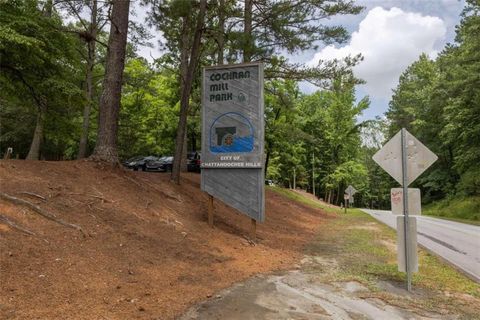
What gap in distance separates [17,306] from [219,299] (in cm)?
256

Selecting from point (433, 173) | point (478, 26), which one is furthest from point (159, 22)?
point (433, 173)

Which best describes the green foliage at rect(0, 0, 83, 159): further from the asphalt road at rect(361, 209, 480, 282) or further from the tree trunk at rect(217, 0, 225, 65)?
the asphalt road at rect(361, 209, 480, 282)

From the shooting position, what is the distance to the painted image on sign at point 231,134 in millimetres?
10273

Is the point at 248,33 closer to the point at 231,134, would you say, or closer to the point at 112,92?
the point at 231,134

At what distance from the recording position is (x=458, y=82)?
103 feet

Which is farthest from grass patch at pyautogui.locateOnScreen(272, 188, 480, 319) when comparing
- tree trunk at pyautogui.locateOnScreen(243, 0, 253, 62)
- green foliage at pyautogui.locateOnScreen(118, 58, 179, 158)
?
green foliage at pyautogui.locateOnScreen(118, 58, 179, 158)

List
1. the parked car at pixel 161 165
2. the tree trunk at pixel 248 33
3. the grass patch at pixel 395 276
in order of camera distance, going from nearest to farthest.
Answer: the grass patch at pixel 395 276 < the tree trunk at pixel 248 33 < the parked car at pixel 161 165

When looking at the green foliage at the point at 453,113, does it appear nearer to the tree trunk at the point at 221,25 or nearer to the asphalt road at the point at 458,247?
the asphalt road at the point at 458,247

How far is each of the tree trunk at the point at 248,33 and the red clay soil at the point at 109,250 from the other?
17.3 feet

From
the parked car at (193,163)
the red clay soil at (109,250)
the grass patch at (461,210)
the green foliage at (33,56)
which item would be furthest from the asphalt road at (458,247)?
the parked car at (193,163)

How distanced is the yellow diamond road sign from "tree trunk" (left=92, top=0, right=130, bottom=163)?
6.51 m

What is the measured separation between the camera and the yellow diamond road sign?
290 inches

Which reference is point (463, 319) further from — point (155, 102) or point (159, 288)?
point (155, 102)

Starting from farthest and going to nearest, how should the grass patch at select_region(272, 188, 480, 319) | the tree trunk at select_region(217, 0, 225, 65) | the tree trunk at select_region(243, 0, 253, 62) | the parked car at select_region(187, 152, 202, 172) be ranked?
the parked car at select_region(187, 152, 202, 172) → the tree trunk at select_region(217, 0, 225, 65) → the tree trunk at select_region(243, 0, 253, 62) → the grass patch at select_region(272, 188, 480, 319)
